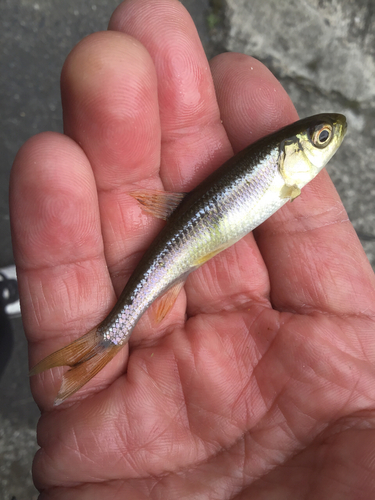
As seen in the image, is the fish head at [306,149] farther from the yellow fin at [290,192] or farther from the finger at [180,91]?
the finger at [180,91]

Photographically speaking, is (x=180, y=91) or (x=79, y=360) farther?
(x=180, y=91)

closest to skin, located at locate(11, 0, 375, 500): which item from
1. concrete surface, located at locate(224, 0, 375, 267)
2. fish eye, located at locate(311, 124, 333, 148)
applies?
fish eye, located at locate(311, 124, 333, 148)

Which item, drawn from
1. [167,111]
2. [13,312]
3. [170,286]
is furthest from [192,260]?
[13,312]

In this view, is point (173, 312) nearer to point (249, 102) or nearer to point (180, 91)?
point (180, 91)

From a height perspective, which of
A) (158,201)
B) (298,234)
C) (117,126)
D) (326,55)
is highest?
(326,55)

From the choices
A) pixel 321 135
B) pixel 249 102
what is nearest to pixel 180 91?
pixel 249 102

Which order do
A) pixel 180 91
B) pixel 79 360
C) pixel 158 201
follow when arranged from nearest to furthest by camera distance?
pixel 79 360 < pixel 158 201 < pixel 180 91

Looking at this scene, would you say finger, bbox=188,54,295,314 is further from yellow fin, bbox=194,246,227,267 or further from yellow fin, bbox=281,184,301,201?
yellow fin, bbox=281,184,301,201

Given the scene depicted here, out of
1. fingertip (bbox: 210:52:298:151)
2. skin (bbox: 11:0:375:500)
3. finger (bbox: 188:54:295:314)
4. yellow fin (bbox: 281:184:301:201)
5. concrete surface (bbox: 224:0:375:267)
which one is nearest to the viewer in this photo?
skin (bbox: 11:0:375:500)
